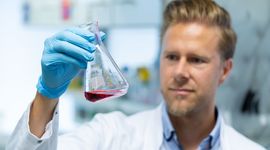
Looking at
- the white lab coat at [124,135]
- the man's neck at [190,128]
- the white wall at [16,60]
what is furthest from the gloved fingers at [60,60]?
the white wall at [16,60]

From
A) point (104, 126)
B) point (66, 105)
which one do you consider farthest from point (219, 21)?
point (66, 105)

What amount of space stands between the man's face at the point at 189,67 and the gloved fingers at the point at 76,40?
43 centimetres

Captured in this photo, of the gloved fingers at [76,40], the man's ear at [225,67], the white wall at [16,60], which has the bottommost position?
the white wall at [16,60]

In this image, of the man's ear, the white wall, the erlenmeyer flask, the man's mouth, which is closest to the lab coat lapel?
the man's mouth

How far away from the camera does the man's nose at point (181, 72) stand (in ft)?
4.68

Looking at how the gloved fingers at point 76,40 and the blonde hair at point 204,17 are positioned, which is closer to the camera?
the gloved fingers at point 76,40

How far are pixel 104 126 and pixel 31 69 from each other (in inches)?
58.9

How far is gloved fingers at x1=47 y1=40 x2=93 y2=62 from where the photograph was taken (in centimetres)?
106

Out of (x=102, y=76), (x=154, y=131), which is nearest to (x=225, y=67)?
(x=154, y=131)

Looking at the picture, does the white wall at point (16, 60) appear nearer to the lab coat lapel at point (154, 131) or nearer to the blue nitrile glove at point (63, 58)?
the lab coat lapel at point (154, 131)

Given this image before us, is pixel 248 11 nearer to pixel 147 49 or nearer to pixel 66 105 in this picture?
pixel 147 49

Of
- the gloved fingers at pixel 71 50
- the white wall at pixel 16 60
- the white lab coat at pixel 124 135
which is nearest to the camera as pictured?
the gloved fingers at pixel 71 50

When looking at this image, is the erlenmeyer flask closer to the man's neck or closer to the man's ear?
the man's neck

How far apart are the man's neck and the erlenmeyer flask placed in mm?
459
